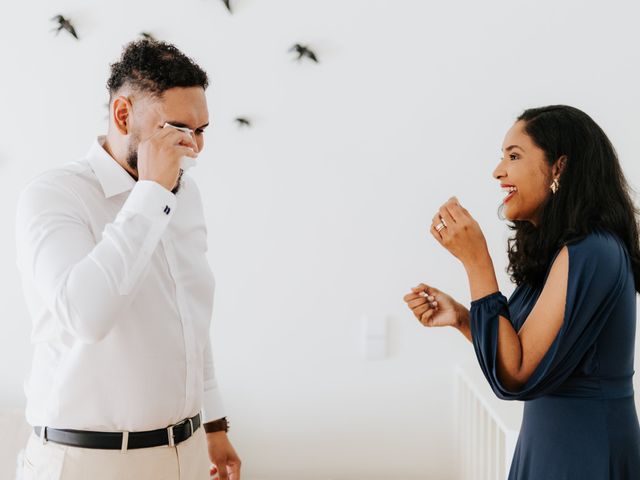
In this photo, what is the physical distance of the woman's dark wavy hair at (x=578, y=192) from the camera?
102 cm

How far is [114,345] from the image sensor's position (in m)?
0.97

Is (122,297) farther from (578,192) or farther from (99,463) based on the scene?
(578,192)

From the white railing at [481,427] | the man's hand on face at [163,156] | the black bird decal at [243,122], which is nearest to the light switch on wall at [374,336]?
the white railing at [481,427]

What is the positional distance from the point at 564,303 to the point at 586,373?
0.40 ft

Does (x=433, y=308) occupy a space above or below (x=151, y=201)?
below

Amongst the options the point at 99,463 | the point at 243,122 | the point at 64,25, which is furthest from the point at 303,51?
the point at 99,463

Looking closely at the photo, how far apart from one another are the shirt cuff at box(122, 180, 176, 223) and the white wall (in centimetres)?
98

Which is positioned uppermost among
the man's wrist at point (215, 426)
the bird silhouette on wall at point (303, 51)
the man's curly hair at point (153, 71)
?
the bird silhouette on wall at point (303, 51)

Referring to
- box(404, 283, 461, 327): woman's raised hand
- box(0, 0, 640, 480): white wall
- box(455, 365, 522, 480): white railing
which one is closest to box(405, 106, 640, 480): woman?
box(404, 283, 461, 327): woman's raised hand

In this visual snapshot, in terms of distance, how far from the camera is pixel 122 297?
34.0 inches

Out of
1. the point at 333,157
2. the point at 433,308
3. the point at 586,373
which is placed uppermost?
the point at 333,157

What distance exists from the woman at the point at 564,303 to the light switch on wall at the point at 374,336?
822mm

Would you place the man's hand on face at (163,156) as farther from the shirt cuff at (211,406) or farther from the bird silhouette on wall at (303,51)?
the bird silhouette on wall at (303,51)

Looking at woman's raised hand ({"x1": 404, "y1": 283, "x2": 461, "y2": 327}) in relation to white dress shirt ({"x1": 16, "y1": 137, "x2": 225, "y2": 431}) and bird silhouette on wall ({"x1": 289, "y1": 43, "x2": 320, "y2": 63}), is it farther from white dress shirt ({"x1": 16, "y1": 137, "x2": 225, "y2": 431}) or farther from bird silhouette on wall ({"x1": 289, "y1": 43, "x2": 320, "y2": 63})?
bird silhouette on wall ({"x1": 289, "y1": 43, "x2": 320, "y2": 63})
